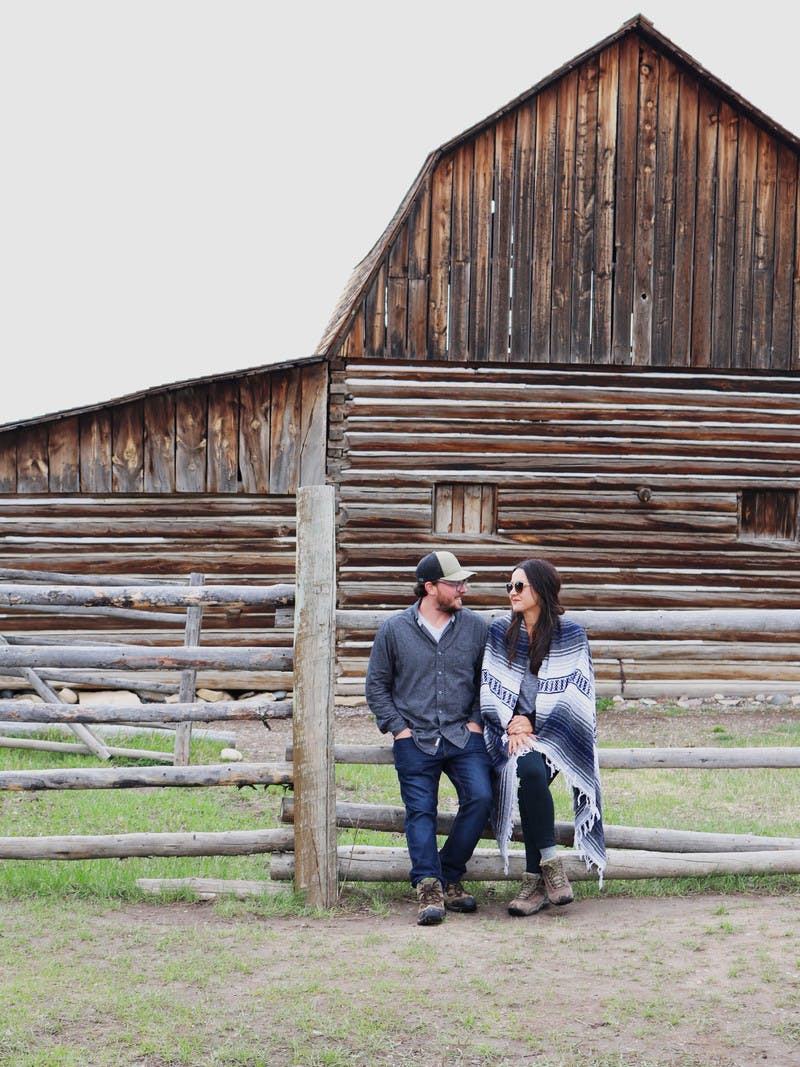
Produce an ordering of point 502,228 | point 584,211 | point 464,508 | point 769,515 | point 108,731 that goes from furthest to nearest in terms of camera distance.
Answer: point 769,515 < point 464,508 < point 584,211 < point 502,228 < point 108,731

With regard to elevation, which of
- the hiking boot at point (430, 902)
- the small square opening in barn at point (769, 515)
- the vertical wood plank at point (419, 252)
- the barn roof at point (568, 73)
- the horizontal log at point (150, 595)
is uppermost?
the barn roof at point (568, 73)

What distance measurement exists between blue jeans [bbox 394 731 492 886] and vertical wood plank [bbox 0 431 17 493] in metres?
8.49

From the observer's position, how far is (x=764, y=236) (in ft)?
42.8

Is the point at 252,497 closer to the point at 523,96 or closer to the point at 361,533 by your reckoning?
the point at 361,533

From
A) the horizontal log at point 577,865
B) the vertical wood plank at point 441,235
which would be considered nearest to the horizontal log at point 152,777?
the horizontal log at point 577,865

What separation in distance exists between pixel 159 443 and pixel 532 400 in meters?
4.23

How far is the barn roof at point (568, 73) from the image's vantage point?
12.4 m

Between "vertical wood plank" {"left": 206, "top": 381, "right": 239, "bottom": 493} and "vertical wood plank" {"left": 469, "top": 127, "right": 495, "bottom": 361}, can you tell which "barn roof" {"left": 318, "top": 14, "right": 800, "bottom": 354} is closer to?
"vertical wood plank" {"left": 469, "top": 127, "right": 495, "bottom": 361}

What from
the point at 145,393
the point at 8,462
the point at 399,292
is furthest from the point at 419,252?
the point at 8,462

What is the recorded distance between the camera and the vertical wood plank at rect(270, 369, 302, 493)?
12.5 m

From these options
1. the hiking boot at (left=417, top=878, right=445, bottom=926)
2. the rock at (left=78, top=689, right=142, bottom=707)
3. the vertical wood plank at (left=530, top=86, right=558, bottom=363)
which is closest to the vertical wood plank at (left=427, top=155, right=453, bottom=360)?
the vertical wood plank at (left=530, top=86, right=558, bottom=363)

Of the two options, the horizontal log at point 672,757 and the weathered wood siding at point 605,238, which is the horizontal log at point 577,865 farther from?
the weathered wood siding at point 605,238

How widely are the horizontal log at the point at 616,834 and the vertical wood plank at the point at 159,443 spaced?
7612mm

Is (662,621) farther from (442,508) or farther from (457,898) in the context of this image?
(442,508)
